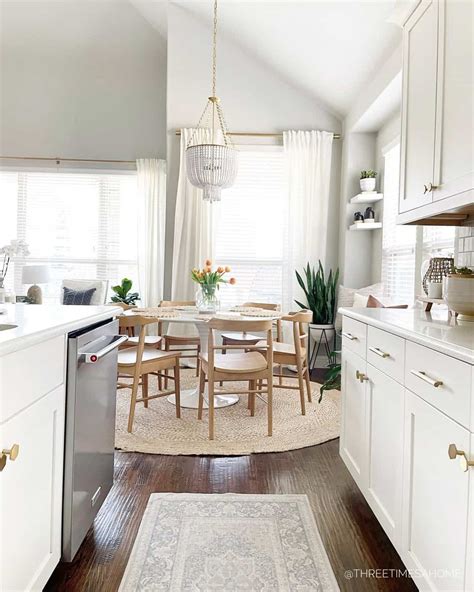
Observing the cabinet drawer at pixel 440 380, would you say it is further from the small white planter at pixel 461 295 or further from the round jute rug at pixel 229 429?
the round jute rug at pixel 229 429

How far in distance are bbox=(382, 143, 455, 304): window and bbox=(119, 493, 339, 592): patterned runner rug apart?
1983 millimetres

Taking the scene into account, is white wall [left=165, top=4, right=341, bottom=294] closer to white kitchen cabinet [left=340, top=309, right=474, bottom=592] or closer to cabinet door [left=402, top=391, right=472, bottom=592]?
white kitchen cabinet [left=340, top=309, right=474, bottom=592]

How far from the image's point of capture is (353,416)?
1969 millimetres

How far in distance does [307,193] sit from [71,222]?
3010mm

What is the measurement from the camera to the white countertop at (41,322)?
101 centimetres

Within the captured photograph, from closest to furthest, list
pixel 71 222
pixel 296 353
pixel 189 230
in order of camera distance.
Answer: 1. pixel 296 353
2. pixel 189 230
3. pixel 71 222

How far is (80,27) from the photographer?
5.00 m

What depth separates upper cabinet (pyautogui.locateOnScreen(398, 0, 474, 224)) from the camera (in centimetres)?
157

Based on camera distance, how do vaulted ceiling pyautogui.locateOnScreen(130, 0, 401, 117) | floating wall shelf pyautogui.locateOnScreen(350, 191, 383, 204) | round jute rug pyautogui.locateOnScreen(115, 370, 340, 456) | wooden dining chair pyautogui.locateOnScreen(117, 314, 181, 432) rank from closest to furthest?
round jute rug pyautogui.locateOnScreen(115, 370, 340, 456), wooden dining chair pyautogui.locateOnScreen(117, 314, 181, 432), vaulted ceiling pyautogui.locateOnScreen(130, 0, 401, 117), floating wall shelf pyautogui.locateOnScreen(350, 191, 383, 204)

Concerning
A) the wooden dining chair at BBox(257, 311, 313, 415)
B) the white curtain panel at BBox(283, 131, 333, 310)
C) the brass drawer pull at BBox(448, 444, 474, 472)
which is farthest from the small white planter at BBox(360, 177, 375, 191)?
the brass drawer pull at BBox(448, 444, 474, 472)

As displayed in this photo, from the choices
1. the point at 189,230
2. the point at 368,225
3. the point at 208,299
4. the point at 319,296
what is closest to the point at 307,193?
the point at 368,225

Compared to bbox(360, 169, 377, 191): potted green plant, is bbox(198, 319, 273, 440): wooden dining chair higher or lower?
lower

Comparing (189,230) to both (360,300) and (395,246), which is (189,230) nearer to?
(360,300)

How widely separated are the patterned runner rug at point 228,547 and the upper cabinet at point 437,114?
1.41 metres
